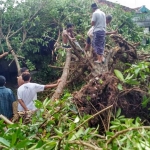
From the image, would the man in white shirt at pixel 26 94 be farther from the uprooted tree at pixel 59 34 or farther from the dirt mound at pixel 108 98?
the uprooted tree at pixel 59 34

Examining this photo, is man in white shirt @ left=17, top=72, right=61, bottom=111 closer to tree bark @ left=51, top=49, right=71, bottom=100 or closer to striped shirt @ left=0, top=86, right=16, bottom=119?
striped shirt @ left=0, top=86, right=16, bottom=119

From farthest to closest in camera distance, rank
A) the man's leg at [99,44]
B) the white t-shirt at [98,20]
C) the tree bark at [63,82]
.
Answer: the white t-shirt at [98,20] < the man's leg at [99,44] < the tree bark at [63,82]

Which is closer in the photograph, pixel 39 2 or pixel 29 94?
pixel 29 94

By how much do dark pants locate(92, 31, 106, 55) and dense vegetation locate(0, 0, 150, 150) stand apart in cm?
31

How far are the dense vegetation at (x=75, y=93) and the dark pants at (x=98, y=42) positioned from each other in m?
0.31

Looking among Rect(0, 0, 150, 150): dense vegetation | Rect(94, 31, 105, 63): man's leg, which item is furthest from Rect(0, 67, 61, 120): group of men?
Rect(94, 31, 105, 63): man's leg

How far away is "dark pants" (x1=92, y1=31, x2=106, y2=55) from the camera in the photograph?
5.53 metres

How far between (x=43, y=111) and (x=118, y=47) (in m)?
2.89

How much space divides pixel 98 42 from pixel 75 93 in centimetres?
155

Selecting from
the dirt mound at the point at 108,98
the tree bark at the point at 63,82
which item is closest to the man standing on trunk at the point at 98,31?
the tree bark at the point at 63,82

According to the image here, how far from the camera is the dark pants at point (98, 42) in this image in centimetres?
553

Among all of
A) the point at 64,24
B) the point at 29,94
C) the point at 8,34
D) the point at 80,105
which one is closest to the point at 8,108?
the point at 29,94

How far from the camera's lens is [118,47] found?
5387mm

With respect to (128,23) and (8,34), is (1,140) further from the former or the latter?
(128,23)
